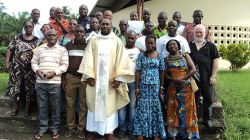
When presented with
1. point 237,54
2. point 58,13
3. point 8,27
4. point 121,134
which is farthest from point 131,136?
point 8,27

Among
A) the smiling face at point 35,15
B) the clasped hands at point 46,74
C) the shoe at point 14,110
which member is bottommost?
the shoe at point 14,110

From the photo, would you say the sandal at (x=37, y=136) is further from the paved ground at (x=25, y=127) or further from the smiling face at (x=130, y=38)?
the smiling face at (x=130, y=38)

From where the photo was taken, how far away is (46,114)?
5.48m

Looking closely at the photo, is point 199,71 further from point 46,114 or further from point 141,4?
point 141,4

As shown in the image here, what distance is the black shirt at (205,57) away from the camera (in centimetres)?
548

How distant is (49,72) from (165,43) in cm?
174

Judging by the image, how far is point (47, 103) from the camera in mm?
5457

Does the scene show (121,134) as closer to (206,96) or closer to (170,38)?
(206,96)

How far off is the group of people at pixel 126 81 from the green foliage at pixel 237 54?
6912mm

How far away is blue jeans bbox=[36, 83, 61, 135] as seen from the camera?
17.6 feet

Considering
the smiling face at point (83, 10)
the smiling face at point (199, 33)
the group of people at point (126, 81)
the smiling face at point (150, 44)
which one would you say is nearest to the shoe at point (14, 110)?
the group of people at point (126, 81)

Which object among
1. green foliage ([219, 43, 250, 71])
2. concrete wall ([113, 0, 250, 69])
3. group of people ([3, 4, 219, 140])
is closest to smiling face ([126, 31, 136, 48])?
group of people ([3, 4, 219, 140])

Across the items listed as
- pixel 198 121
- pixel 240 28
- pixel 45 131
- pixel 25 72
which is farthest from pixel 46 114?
pixel 240 28

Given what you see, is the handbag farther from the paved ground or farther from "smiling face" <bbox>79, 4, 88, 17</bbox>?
"smiling face" <bbox>79, 4, 88, 17</bbox>
